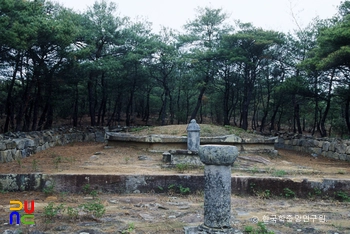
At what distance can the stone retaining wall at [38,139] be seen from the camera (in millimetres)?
10203

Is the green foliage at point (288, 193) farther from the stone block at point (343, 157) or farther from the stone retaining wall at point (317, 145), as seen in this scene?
the stone block at point (343, 157)

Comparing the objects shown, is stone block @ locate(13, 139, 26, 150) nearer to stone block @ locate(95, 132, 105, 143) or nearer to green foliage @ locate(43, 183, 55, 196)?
green foliage @ locate(43, 183, 55, 196)

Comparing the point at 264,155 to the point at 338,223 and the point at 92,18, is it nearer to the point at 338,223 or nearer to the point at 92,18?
the point at 338,223

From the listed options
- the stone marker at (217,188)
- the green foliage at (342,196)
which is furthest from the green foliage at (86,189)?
the green foliage at (342,196)

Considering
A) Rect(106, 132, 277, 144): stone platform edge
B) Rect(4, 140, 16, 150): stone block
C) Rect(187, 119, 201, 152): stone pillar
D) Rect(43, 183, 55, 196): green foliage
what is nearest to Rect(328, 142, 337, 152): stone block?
Rect(106, 132, 277, 144): stone platform edge

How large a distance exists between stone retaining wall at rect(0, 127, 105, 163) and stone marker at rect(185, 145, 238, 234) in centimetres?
768

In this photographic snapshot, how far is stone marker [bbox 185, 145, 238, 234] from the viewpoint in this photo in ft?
14.1

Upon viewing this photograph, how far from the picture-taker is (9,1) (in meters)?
11.0

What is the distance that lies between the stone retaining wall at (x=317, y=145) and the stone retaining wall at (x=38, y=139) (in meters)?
11.8

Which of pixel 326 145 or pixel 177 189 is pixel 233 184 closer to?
pixel 177 189

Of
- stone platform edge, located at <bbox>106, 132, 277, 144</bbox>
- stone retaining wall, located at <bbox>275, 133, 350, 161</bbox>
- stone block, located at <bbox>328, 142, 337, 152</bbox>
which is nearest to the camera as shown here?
stone platform edge, located at <bbox>106, 132, 277, 144</bbox>

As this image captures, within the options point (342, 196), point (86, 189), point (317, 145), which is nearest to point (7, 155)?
point (86, 189)

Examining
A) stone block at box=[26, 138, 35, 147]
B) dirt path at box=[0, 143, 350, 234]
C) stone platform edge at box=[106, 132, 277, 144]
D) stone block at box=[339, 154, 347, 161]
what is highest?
stone platform edge at box=[106, 132, 277, 144]

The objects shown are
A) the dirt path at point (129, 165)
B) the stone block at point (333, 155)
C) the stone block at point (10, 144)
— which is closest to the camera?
the dirt path at point (129, 165)
